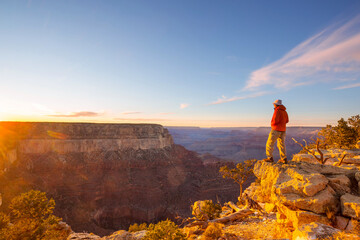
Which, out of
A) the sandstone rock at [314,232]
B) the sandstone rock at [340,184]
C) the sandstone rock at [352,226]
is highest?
the sandstone rock at [340,184]

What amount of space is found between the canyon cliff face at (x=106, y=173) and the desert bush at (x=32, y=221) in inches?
799

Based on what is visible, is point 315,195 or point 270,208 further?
point 270,208

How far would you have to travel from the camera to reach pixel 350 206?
216 inches

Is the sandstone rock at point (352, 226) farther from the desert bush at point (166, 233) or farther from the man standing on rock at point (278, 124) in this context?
the desert bush at point (166, 233)

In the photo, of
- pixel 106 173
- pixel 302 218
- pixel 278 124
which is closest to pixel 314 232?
pixel 302 218

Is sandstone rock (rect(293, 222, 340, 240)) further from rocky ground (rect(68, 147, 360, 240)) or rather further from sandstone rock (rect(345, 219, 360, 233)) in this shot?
sandstone rock (rect(345, 219, 360, 233))

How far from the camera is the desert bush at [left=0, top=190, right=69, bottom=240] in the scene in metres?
10.4

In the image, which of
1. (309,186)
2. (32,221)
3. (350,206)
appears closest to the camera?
(350,206)

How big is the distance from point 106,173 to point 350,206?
49.1 metres

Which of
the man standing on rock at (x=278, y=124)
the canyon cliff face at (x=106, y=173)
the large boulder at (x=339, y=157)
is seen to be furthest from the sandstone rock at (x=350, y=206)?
the canyon cliff face at (x=106, y=173)

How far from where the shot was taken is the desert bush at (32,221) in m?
10.4

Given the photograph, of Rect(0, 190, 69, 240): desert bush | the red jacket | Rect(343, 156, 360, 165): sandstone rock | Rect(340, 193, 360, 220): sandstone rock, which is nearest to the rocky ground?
Rect(340, 193, 360, 220): sandstone rock

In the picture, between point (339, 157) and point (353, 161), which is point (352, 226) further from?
point (339, 157)

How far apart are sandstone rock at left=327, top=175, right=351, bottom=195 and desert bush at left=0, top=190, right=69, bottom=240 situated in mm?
14953
